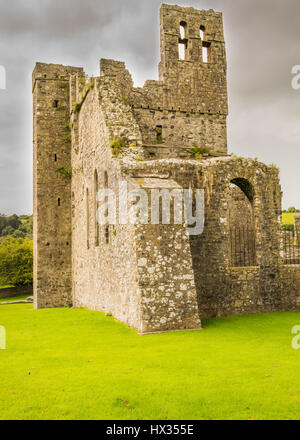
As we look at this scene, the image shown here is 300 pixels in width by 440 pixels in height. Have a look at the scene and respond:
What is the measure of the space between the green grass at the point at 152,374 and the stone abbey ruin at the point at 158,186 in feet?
3.94

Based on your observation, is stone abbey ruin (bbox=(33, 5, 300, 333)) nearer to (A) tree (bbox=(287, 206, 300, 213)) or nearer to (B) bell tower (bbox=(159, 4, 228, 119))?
(B) bell tower (bbox=(159, 4, 228, 119))

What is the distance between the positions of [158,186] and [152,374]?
4972mm

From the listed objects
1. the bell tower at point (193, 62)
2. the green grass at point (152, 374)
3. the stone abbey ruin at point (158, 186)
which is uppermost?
the bell tower at point (193, 62)

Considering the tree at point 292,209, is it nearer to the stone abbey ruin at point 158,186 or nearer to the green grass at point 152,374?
the stone abbey ruin at point 158,186

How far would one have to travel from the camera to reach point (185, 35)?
23.2 meters

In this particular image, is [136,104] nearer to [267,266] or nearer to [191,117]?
[191,117]

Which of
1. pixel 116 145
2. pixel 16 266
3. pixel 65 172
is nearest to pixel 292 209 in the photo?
pixel 16 266

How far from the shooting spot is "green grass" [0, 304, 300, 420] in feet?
17.4

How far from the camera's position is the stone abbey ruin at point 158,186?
10.1m

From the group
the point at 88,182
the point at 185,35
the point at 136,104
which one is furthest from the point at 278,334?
the point at 185,35

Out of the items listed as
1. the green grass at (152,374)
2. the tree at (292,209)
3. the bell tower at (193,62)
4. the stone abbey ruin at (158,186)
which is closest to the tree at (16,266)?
the stone abbey ruin at (158,186)

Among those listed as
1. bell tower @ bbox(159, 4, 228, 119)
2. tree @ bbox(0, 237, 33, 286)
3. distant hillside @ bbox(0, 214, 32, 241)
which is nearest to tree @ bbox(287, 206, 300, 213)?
distant hillside @ bbox(0, 214, 32, 241)

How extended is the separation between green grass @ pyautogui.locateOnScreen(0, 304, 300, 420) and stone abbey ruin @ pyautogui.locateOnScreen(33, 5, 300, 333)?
1200 millimetres
